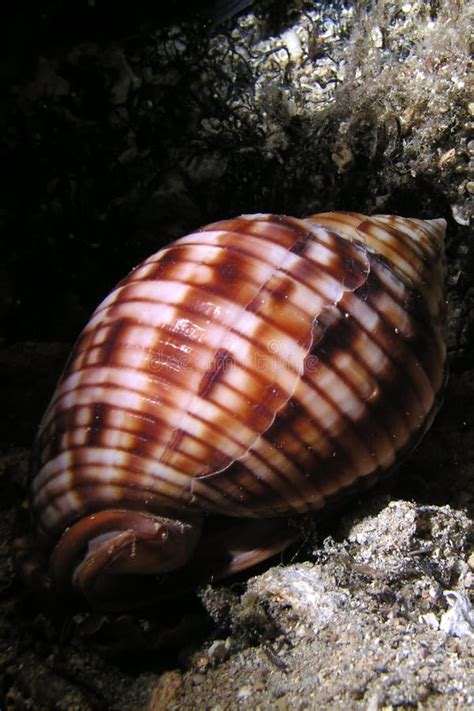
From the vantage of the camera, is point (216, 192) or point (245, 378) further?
point (216, 192)

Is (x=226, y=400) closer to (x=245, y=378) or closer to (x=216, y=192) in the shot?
(x=245, y=378)

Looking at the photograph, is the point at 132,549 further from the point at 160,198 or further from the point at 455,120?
the point at 455,120

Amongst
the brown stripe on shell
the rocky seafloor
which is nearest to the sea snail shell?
the brown stripe on shell

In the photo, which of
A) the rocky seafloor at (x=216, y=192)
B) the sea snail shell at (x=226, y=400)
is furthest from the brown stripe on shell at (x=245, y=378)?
the rocky seafloor at (x=216, y=192)

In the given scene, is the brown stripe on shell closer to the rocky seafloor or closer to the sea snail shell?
the sea snail shell

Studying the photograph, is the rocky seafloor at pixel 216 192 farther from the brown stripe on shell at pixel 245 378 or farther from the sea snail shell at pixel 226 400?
the brown stripe on shell at pixel 245 378

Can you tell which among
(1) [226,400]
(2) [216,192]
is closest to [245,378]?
(1) [226,400]
